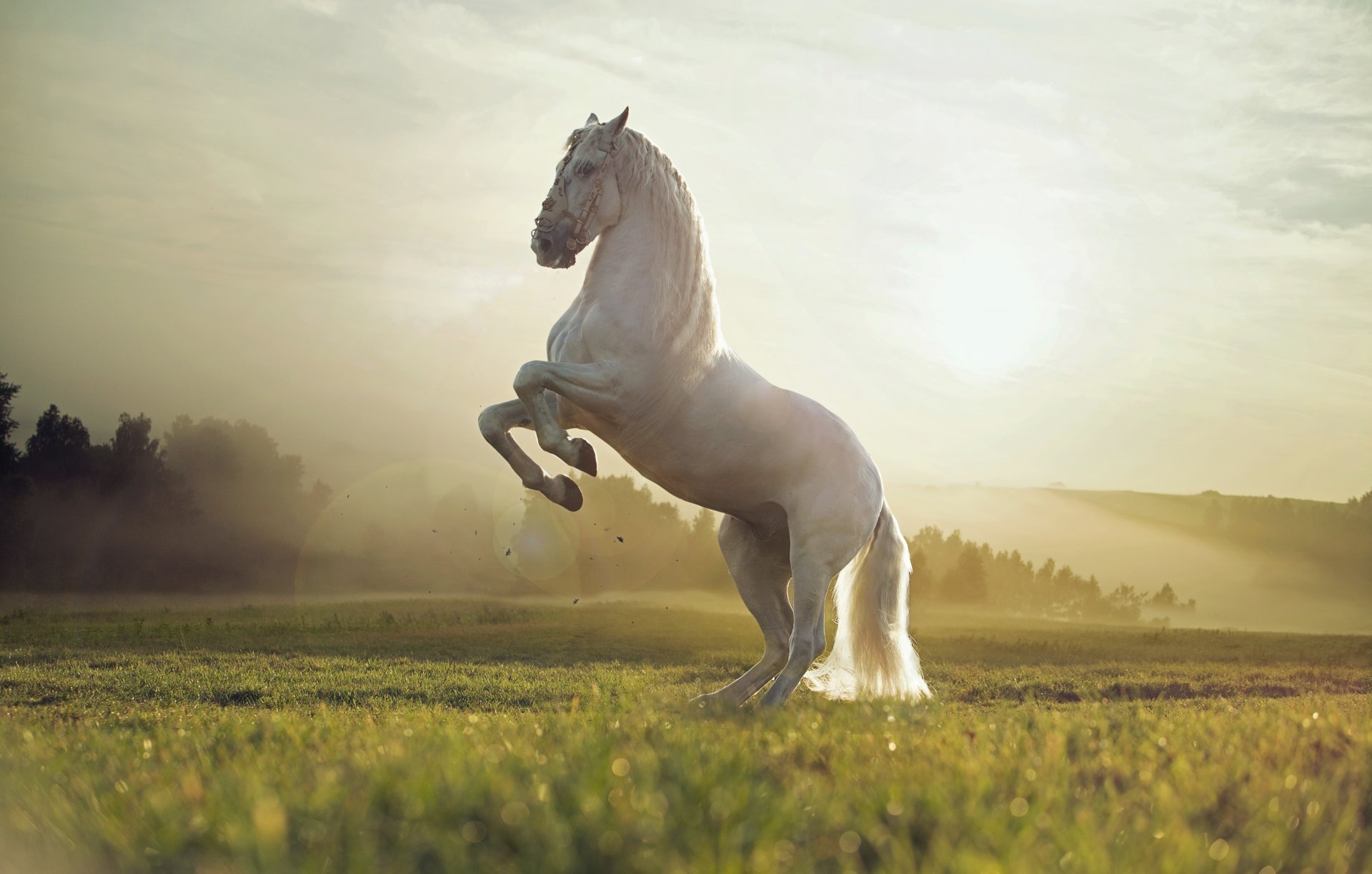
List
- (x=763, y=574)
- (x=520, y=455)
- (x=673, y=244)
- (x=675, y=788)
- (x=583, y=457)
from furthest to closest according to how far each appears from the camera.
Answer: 1. (x=763, y=574)
2. (x=520, y=455)
3. (x=673, y=244)
4. (x=583, y=457)
5. (x=675, y=788)

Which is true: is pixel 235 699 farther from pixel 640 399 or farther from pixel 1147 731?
pixel 1147 731

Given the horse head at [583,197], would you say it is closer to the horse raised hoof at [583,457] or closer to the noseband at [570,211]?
the noseband at [570,211]

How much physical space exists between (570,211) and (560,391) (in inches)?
41.6

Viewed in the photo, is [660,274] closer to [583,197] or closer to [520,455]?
[583,197]

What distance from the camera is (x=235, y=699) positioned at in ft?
23.0

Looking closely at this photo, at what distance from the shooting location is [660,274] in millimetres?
4902

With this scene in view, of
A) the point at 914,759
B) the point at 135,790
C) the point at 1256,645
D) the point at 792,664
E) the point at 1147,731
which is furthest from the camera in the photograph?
the point at 1256,645

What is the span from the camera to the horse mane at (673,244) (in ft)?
16.1

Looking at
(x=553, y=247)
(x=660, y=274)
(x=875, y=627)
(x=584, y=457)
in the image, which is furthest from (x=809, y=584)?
(x=553, y=247)

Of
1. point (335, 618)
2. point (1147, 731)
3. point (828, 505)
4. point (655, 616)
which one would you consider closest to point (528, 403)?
point (828, 505)

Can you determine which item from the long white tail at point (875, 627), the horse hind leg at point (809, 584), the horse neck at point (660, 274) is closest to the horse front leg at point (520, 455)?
the horse neck at point (660, 274)

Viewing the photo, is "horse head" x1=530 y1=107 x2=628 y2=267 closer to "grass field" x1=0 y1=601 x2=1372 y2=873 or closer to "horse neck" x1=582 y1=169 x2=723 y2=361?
"horse neck" x1=582 y1=169 x2=723 y2=361

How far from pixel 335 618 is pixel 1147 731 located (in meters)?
10.6

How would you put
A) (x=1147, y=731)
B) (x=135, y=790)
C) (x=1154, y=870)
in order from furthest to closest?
(x=1147, y=731) < (x=135, y=790) < (x=1154, y=870)
